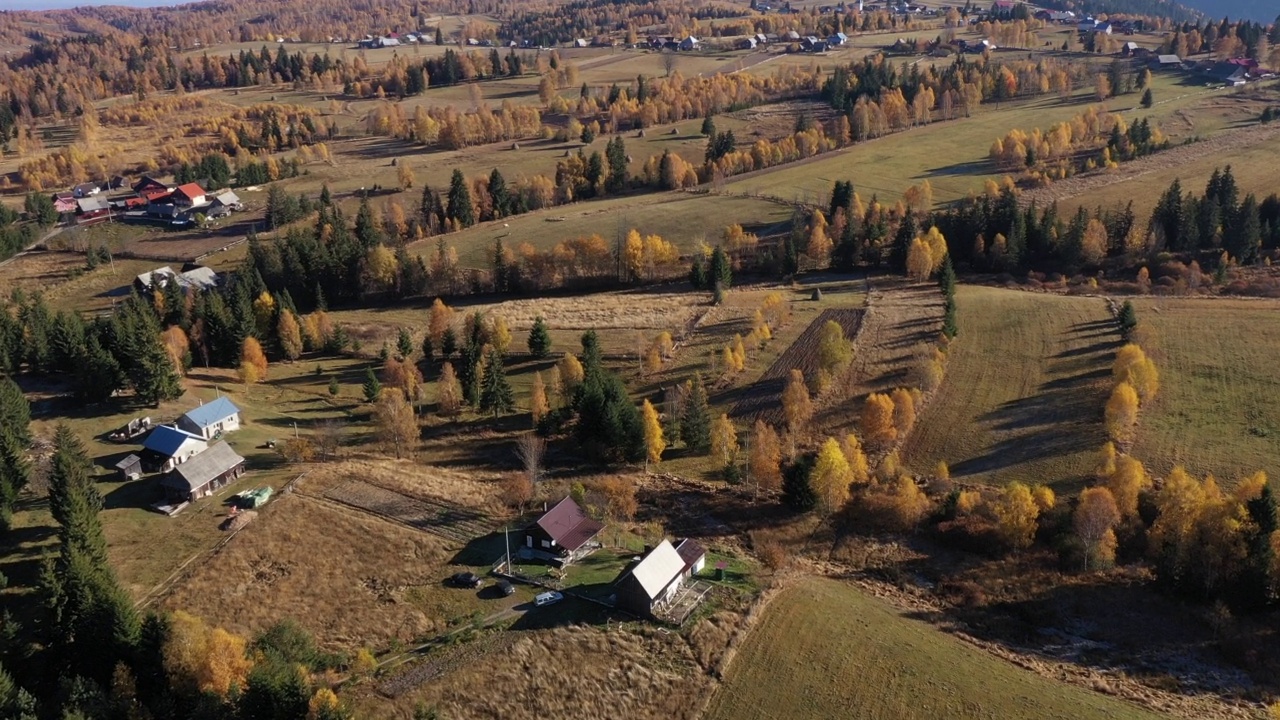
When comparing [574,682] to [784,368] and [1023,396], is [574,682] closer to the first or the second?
[784,368]

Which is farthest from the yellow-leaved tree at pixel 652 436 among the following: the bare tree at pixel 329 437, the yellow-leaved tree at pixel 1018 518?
the yellow-leaved tree at pixel 1018 518

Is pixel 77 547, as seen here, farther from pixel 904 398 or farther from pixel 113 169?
pixel 113 169

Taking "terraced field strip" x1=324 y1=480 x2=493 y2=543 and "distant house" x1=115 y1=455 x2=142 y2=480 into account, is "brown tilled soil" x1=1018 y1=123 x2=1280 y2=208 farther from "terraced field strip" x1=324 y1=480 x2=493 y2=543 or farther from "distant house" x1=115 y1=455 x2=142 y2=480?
"distant house" x1=115 y1=455 x2=142 y2=480

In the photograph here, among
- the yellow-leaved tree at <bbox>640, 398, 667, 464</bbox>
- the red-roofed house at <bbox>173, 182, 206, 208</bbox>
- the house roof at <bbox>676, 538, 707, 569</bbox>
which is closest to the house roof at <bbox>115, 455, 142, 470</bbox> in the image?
the yellow-leaved tree at <bbox>640, 398, 667, 464</bbox>

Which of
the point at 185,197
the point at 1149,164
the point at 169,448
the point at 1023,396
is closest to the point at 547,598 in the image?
the point at 169,448

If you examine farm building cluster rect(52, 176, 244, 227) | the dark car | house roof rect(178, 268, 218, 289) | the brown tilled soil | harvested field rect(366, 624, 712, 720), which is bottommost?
harvested field rect(366, 624, 712, 720)

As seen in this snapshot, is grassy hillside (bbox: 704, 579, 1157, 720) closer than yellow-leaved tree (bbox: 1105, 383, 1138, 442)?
Yes
